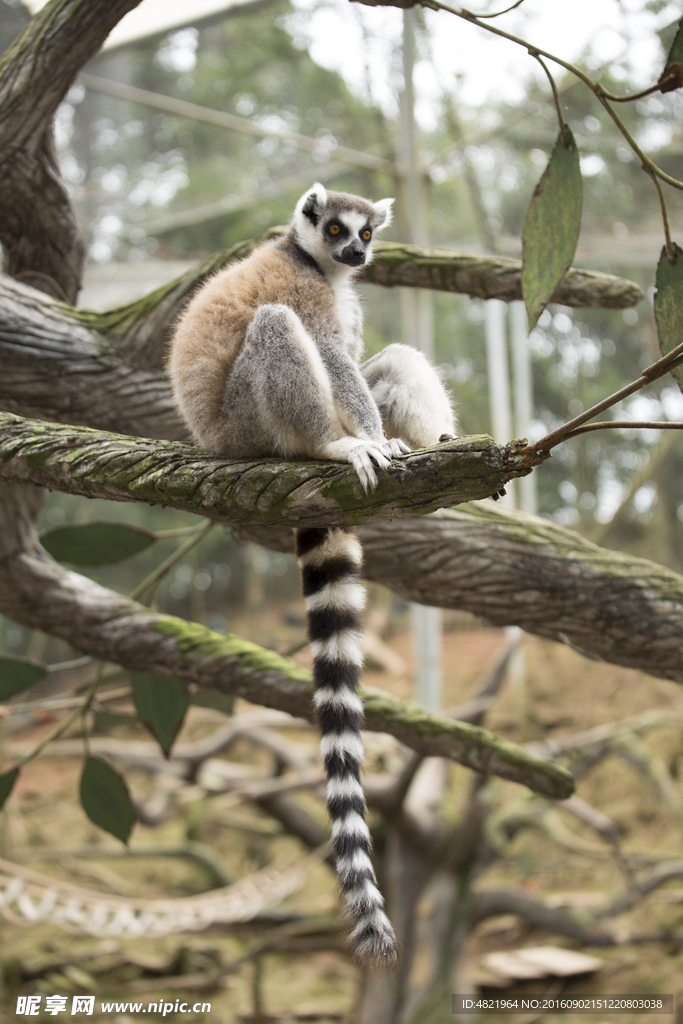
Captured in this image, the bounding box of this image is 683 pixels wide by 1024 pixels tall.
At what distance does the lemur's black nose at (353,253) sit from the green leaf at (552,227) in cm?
96

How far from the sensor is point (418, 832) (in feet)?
17.1

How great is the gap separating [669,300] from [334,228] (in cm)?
132

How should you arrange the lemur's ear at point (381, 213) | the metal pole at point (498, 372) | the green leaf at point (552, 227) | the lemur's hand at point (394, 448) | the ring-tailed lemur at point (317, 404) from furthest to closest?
the metal pole at point (498, 372) → the lemur's ear at point (381, 213) → the ring-tailed lemur at point (317, 404) → the lemur's hand at point (394, 448) → the green leaf at point (552, 227)

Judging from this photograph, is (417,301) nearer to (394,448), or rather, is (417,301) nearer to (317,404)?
(317,404)

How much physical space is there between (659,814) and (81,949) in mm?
5674

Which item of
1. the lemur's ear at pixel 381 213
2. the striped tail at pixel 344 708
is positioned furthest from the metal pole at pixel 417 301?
the striped tail at pixel 344 708

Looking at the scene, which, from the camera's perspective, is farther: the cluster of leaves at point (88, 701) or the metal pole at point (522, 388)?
the metal pole at point (522, 388)

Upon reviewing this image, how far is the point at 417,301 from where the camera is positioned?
7.14m

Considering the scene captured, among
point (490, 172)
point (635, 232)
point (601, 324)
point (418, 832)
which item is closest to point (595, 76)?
point (635, 232)

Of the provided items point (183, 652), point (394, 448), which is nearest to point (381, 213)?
point (394, 448)

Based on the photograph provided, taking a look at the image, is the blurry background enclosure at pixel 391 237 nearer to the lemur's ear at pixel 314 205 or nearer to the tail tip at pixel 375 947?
the lemur's ear at pixel 314 205

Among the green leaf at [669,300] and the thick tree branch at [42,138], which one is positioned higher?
the thick tree branch at [42,138]

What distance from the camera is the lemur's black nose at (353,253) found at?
2602mm

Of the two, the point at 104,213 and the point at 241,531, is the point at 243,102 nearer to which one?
the point at 104,213
